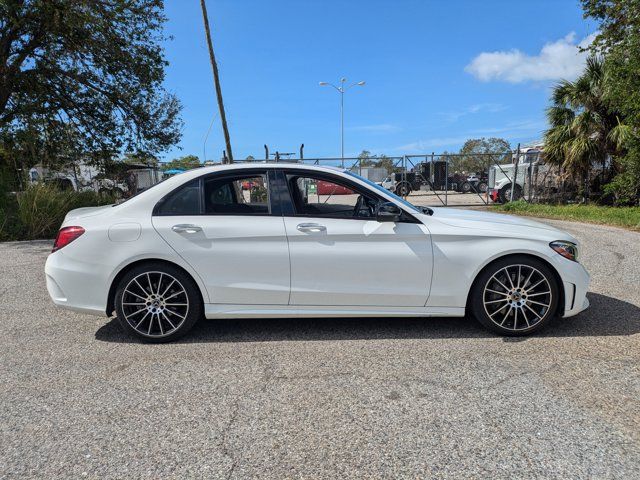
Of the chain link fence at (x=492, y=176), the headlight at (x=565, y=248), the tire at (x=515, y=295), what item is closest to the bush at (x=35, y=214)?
the chain link fence at (x=492, y=176)

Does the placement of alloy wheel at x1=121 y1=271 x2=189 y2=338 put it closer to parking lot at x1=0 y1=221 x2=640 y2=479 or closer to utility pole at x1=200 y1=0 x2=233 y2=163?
parking lot at x1=0 y1=221 x2=640 y2=479

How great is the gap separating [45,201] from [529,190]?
1667 cm

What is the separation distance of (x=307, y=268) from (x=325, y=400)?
4.17 ft

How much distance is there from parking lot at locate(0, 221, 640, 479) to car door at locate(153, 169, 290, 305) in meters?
0.48

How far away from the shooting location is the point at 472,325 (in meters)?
4.31

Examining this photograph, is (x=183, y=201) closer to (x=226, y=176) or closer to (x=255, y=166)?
(x=226, y=176)

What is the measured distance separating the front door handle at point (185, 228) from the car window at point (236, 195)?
0.64 ft

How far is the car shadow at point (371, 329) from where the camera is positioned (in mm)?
4070

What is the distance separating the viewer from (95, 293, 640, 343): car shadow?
4.07 m

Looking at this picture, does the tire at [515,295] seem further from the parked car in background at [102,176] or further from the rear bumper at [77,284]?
the parked car in background at [102,176]

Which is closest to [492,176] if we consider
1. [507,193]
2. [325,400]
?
[507,193]

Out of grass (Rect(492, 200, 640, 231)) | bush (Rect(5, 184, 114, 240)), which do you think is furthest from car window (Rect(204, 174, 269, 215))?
grass (Rect(492, 200, 640, 231))

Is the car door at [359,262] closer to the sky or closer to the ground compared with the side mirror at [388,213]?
closer to the ground

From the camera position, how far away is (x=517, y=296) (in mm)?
3924
